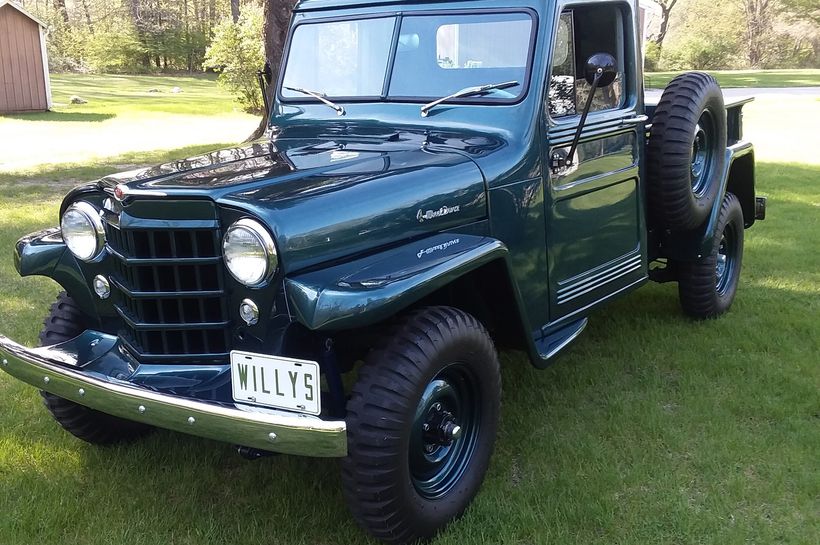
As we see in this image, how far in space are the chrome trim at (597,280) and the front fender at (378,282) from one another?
2.86 feet

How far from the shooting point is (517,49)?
3.42 meters

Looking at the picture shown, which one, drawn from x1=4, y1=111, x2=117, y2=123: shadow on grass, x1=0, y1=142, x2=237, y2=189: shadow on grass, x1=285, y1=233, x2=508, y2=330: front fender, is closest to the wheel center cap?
x1=285, y1=233, x2=508, y2=330: front fender

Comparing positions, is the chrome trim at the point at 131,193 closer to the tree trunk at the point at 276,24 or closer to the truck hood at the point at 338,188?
the truck hood at the point at 338,188

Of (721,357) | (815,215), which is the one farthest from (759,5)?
(721,357)

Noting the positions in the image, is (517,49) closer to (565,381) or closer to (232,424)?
(565,381)

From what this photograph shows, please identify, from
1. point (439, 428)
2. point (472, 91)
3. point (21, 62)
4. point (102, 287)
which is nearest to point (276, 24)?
point (472, 91)

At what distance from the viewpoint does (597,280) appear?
3816 mm

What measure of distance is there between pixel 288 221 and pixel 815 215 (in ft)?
23.1

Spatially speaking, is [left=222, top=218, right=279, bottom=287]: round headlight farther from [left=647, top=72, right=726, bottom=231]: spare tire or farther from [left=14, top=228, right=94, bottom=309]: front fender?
[left=647, top=72, right=726, bottom=231]: spare tire

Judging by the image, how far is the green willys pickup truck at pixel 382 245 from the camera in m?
2.49

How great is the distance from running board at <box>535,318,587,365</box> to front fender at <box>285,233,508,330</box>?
0.76 meters

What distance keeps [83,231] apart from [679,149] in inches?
112

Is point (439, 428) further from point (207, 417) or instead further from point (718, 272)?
point (718, 272)

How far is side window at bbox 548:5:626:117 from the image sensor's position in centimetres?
353
